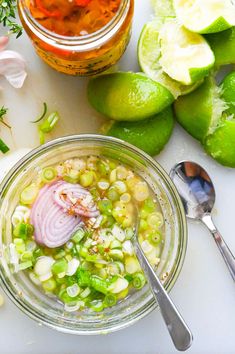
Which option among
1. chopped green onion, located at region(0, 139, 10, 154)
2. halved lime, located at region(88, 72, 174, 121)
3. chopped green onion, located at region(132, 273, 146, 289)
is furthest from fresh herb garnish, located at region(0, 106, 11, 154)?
chopped green onion, located at region(132, 273, 146, 289)

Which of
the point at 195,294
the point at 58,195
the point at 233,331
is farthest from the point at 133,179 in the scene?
the point at 233,331

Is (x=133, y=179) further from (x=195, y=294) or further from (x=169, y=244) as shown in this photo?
(x=195, y=294)

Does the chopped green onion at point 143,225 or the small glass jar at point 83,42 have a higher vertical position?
the small glass jar at point 83,42

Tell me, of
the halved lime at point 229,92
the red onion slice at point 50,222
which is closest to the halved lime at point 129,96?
the halved lime at point 229,92

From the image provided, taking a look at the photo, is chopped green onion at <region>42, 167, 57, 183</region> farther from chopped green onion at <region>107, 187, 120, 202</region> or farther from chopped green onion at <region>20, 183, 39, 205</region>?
chopped green onion at <region>107, 187, 120, 202</region>

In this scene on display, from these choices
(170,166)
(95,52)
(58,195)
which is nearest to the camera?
(95,52)

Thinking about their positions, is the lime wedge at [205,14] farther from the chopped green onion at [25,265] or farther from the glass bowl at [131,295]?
the chopped green onion at [25,265]
